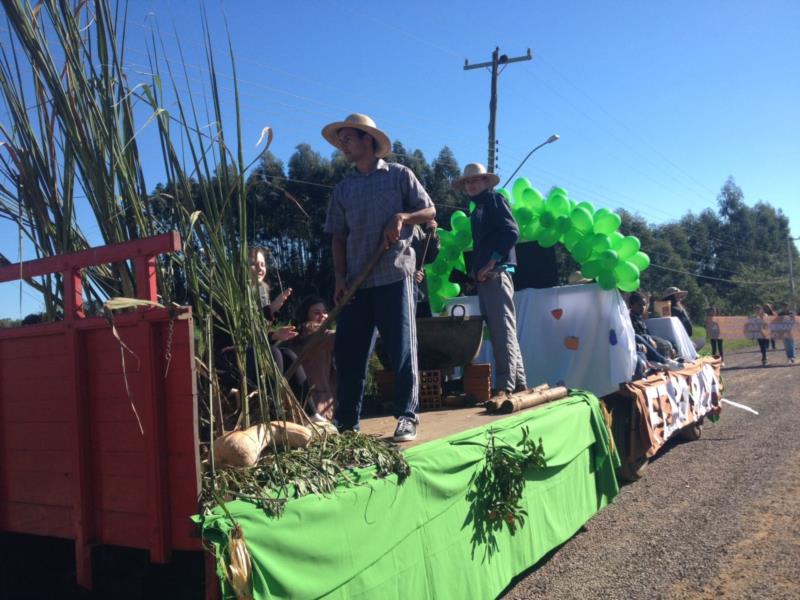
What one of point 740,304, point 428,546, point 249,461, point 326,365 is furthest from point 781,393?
point 740,304

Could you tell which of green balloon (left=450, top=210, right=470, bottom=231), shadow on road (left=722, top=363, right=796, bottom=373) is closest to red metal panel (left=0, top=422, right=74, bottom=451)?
green balloon (left=450, top=210, right=470, bottom=231)

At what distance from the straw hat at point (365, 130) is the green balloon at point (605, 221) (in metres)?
3.50

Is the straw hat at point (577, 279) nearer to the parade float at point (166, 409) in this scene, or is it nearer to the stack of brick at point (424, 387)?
the stack of brick at point (424, 387)

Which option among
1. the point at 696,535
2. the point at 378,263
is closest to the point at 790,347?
the point at 696,535

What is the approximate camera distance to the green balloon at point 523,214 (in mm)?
6980

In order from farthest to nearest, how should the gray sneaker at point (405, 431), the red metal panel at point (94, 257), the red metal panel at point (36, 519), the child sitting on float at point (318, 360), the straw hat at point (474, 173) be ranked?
the straw hat at point (474, 173)
the child sitting on float at point (318, 360)
the gray sneaker at point (405, 431)
the red metal panel at point (36, 519)
the red metal panel at point (94, 257)

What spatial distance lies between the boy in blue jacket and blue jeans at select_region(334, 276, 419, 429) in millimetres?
1439

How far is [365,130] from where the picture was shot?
3707mm

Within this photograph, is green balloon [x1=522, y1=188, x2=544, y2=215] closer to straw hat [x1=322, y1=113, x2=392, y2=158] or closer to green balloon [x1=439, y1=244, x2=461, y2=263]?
green balloon [x1=439, y1=244, x2=461, y2=263]

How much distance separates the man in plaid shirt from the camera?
356 cm

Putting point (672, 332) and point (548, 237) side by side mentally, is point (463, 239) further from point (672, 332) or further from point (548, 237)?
point (672, 332)

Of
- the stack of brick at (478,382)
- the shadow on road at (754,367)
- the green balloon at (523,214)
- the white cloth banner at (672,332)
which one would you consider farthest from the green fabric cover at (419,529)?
the shadow on road at (754,367)

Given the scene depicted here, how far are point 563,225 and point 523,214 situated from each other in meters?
0.42

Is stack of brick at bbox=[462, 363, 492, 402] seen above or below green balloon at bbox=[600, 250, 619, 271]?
below
